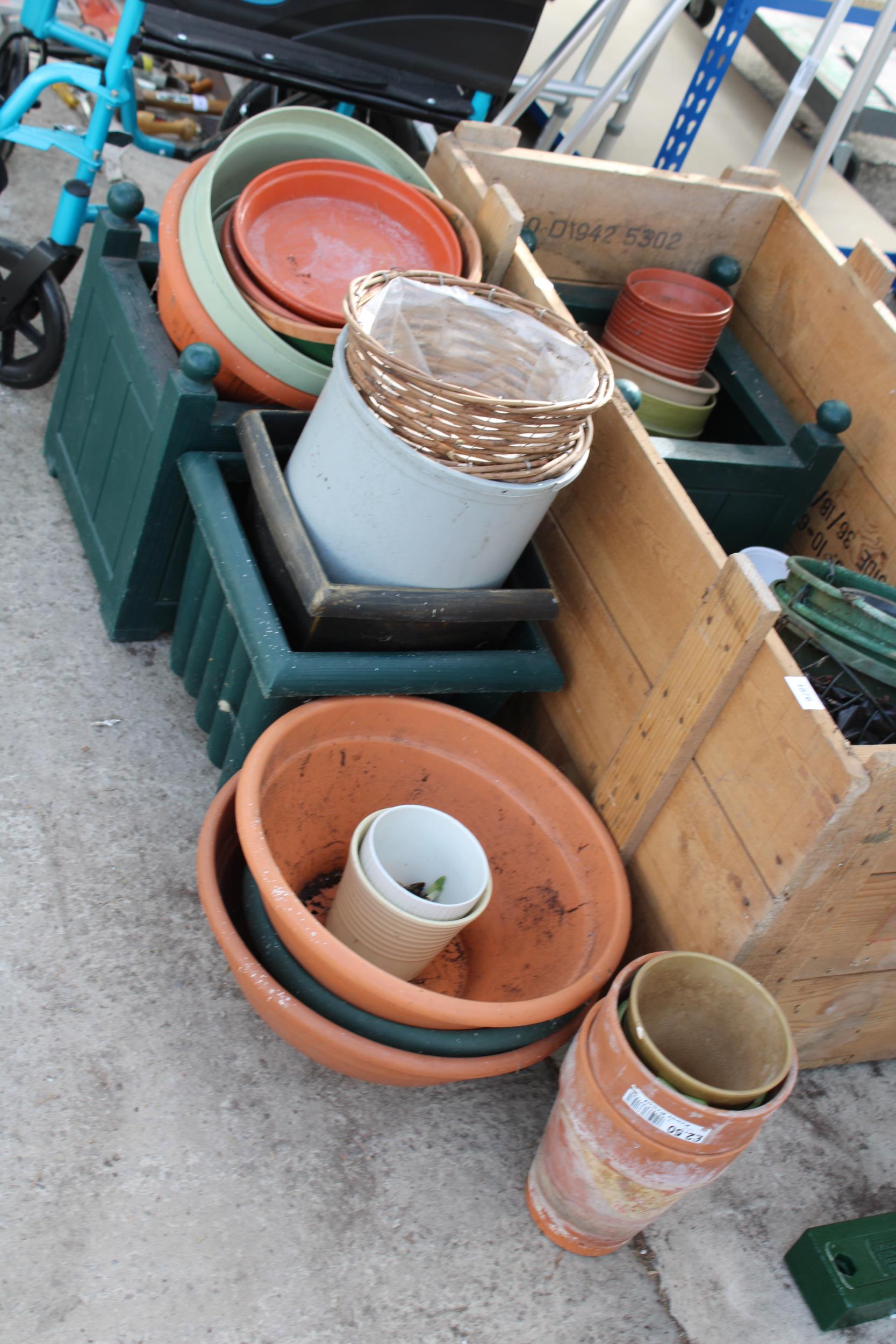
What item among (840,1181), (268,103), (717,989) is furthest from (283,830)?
(268,103)

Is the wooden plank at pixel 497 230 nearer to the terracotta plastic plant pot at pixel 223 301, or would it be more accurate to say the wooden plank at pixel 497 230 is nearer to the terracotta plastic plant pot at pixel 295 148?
the terracotta plastic plant pot at pixel 295 148

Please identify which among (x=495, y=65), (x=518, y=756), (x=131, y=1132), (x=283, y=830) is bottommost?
(x=131, y=1132)

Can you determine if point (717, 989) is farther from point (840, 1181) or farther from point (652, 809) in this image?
point (840, 1181)

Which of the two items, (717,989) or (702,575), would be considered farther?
(702,575)

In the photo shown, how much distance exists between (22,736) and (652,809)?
54.7 inches

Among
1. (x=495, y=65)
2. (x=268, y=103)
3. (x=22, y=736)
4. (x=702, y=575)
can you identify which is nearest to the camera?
(x=702, y=575)

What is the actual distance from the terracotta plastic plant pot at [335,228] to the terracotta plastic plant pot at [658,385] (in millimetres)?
696

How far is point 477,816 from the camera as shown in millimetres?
2375

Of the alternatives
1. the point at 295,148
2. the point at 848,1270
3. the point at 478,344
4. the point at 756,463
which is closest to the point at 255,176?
the point at 295,148

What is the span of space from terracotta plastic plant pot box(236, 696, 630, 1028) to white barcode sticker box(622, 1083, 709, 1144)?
296 mm

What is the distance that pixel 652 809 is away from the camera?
2166mm

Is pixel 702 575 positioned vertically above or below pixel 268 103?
above

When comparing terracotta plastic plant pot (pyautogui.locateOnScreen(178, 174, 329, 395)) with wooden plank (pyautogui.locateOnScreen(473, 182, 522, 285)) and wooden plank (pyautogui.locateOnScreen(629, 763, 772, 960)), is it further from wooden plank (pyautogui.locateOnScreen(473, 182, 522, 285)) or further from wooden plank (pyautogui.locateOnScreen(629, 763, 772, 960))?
wooden plank (pyautogui.locateOnScreen(629, 763, 772, 960))

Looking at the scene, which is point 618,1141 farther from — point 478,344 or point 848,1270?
point 478,344
